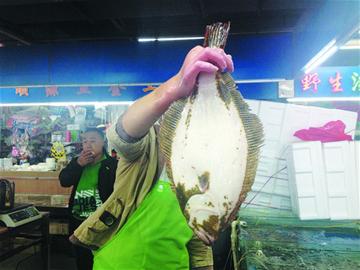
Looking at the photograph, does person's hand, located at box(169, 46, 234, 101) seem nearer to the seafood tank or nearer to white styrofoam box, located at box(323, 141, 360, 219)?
the seafood tank

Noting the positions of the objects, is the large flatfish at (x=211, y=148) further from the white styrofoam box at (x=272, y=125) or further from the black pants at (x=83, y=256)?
the black pants at (x=83, y=256)

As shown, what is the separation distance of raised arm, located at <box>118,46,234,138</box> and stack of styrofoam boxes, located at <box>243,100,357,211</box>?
631 millimetres

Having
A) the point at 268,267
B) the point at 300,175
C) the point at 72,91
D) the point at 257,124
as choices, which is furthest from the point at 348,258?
the point at 72,91

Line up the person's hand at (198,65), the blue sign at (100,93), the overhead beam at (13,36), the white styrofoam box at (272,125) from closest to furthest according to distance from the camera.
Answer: the person's hand at (198,65)
the white styrofoam box at (272,125)
the overhead beam at (13,36)
the blue sign at (100,93)

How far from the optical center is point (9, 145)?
4578mm

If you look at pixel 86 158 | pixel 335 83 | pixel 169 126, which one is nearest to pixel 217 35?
pixel 169 126

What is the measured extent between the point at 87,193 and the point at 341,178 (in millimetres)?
1821

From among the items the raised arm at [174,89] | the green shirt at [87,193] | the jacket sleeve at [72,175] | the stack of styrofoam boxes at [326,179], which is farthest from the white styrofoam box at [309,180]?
the jacket sleeve at [72,175]

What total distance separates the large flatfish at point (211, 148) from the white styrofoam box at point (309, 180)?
1.79ft

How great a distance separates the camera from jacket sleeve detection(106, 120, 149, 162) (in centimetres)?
82

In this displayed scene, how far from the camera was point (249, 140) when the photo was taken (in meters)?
0.68

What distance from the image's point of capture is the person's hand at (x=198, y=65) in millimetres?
609

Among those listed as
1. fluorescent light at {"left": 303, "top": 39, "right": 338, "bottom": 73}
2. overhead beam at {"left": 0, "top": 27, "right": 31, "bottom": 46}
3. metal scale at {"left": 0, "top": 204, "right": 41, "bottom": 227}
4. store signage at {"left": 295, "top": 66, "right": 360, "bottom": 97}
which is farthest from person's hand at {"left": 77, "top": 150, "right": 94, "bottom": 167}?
store signage at {"left": 295, "top": 66, "right": 360, "bottom": 97}

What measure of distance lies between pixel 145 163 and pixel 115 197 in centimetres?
13
